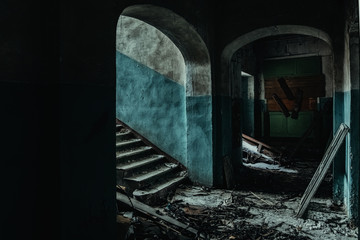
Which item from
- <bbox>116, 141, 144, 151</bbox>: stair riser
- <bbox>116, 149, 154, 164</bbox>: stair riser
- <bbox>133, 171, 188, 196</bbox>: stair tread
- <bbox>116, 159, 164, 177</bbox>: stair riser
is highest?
<bbox>116, 141, 144, 151</bbox>: stair riser

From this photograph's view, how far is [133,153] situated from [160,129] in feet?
3.05

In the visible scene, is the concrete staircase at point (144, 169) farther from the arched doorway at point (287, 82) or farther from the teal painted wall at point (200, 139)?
the arched doorway at point (287, 82)

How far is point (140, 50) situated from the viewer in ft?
20.8

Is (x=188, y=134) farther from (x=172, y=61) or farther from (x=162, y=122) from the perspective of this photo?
(x=172, y=61)

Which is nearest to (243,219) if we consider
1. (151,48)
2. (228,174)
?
(228,174)

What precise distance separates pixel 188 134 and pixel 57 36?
12.5 feet

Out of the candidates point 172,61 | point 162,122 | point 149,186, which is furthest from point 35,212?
point 172,61

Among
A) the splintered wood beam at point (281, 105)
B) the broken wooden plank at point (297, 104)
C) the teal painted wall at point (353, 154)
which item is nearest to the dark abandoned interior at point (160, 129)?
the teal painted wall at point (353, 154)

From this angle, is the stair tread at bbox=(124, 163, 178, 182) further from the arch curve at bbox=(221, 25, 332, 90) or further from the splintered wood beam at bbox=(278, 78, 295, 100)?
the splintered wood beam at bbox=(278, 78, 295, 100)

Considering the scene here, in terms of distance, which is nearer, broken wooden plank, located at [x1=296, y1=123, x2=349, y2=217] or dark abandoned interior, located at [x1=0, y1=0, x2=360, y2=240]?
dark abandoned interior, located at [x1=0, y1=0, x2=360, y2=240]

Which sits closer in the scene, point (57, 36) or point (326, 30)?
point (57, 36)

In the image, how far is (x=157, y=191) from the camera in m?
4.75

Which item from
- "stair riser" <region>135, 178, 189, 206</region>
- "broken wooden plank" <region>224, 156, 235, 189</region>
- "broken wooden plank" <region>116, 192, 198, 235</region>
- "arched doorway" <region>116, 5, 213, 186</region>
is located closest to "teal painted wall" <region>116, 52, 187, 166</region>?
"arched doorway" <region>116, 5, 213, 186</region>

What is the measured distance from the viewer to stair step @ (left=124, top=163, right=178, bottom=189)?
4.73 meters
